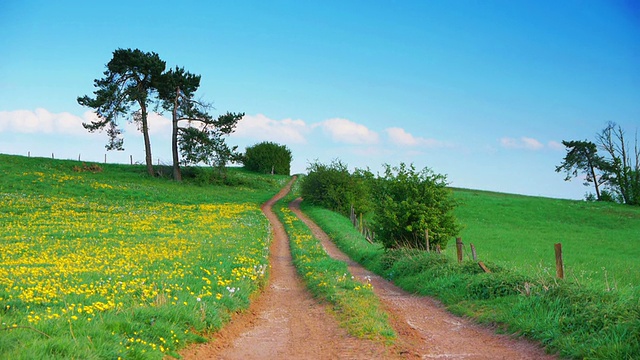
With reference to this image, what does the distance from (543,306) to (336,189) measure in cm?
4154

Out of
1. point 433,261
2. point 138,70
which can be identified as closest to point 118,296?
point 433,261

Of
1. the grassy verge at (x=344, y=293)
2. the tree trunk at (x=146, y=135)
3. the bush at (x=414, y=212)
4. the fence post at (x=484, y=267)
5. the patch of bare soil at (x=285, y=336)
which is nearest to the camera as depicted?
the patch of bare soil at (x=285, y=336)

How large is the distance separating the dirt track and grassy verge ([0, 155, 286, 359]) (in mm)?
500

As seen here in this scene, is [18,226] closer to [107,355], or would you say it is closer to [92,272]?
[92,272]

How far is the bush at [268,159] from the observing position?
3762 inches

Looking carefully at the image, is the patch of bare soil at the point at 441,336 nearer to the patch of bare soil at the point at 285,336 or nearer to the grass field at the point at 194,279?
the grass field at the point at 194,279

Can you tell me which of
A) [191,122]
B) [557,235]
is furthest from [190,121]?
[557,235]

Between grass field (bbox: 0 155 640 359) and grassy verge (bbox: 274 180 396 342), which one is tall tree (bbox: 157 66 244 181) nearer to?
grass field (bbox: 0 155 640 359)

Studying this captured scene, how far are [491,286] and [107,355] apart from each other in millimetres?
9032

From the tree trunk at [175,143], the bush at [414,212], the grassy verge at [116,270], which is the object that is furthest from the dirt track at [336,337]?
the tree trunk at [175,143]

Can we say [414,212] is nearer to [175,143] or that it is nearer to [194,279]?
[194,279]

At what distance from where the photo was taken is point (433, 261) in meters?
16.8

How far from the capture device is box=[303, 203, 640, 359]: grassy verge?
827 cm

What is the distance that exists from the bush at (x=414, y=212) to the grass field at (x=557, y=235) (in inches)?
116
